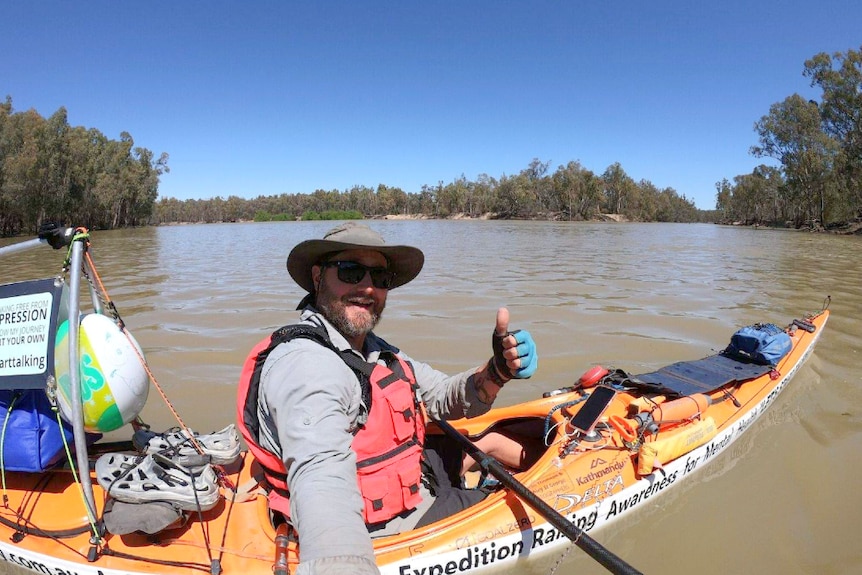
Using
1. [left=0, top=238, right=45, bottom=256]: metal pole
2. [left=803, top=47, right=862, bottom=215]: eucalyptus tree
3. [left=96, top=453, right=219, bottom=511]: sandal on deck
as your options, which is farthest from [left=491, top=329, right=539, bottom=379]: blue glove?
[left=803, top=47, right=862, bottom=215]: eucalyptus tree

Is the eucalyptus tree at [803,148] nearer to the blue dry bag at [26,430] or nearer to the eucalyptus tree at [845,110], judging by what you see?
the eucalyptus tree at [845,110]

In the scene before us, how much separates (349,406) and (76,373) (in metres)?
1.32

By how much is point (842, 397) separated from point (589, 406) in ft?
13.6

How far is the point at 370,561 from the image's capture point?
1.62 m

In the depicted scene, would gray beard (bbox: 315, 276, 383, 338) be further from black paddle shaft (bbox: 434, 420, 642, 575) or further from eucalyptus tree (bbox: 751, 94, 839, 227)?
eucalyptus tree (bbox: 751, 94, 839, 227)

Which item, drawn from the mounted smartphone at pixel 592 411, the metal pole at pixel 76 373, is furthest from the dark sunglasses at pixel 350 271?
the mounted smartphone at pixel 592 411

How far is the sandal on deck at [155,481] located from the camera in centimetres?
238

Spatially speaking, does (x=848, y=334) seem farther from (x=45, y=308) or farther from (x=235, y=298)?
(x=235, y=298)

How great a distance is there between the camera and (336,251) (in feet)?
8.27

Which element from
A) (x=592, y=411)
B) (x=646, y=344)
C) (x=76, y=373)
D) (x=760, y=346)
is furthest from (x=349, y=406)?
(x=646, y=344)

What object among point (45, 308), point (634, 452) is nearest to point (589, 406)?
point (634, 452)

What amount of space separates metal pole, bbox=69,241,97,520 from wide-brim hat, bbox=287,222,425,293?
3.25 ft

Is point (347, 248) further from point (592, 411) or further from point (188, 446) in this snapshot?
point (592, 411)

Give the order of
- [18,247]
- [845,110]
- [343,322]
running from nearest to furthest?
[343,322] < [18,247] < [845,110]
